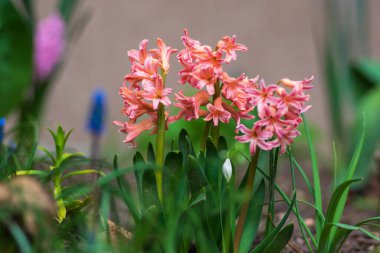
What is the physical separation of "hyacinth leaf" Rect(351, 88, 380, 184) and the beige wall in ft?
4.93

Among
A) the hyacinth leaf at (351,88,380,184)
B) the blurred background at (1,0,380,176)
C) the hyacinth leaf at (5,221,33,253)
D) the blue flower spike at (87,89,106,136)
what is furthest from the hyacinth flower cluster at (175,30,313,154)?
the blurred background at (1,0,380,176)

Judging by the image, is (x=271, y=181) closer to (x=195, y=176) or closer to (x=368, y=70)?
(x=195, y=176)

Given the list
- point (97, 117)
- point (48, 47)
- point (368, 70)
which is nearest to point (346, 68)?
point (368, 70)

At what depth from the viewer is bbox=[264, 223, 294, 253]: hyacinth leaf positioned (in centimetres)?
152

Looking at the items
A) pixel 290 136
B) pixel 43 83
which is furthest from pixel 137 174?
pixel 43 83

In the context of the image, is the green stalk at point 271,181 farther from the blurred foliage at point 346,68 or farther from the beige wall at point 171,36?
the beige wall at point 171,36

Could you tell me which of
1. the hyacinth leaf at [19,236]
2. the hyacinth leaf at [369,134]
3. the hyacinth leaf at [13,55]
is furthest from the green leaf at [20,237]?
the hyacinth leaf at [369,134]

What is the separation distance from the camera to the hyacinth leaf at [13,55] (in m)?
2.98

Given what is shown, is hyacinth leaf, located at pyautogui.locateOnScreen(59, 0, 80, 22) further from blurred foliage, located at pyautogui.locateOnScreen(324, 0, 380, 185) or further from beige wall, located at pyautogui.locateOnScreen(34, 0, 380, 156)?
beige wall, located at pyautogui.locateOnScreen(34, 0, 380, 156)

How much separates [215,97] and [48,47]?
2.01 meters

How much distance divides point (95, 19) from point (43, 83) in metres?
1.91

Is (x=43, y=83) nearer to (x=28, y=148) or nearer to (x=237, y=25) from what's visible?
(x=28, y=148)

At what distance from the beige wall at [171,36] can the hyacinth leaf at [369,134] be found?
1504mm

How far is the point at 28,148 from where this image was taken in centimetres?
202
